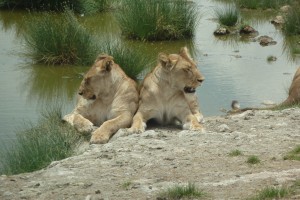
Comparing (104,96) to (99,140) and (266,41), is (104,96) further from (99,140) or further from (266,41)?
(266,41)

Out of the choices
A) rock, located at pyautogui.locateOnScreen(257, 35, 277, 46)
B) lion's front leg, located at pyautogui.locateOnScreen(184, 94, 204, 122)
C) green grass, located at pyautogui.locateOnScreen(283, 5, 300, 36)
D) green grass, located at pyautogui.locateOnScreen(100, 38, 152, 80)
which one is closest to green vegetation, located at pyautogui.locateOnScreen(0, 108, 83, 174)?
lion's front leg, located at pyautogui.locateOnScreen(184, 94, 204, 122)

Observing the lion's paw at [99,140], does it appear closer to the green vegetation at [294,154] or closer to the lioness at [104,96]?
the lioness at [104,96]

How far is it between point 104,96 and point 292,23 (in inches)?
497

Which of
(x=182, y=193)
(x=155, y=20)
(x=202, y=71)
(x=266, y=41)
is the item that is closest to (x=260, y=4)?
(x=266, y=41)

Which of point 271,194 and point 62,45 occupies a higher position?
point 271,194

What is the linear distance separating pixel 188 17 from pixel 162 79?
10709 mm

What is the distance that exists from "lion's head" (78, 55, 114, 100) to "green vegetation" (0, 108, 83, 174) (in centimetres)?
82

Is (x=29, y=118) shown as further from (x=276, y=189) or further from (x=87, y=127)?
(x=276, y=189)

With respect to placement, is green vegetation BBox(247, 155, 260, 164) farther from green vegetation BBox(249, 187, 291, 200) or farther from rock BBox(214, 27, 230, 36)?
rock BBox(214, 27, 230, 36)

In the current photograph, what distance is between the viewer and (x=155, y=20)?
19656 millimetres

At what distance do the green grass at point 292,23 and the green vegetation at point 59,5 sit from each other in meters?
6.48

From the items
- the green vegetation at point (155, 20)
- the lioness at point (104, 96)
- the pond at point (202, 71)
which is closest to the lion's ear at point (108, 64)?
the lioness at point (104, 96)

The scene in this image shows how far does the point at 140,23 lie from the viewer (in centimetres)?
1969

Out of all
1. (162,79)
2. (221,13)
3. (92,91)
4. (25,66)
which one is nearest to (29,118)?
(92,91)
